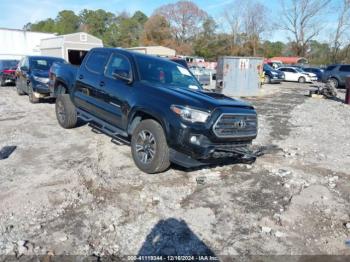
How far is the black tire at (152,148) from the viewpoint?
514 cm

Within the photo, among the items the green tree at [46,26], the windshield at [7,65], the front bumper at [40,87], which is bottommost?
the front bumper at [40,87]

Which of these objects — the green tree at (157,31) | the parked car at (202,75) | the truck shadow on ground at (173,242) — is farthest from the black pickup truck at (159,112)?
the green tree at (157,31)

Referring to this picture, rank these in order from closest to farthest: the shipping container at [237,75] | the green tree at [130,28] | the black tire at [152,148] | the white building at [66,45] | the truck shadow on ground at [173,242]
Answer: the truck shadow on ground at [173,242] → the black tire at [152,148] → the shipping container at [237,75] → the white building at [66,45] → the green tree at [130,28]

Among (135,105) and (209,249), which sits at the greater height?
(135,105)

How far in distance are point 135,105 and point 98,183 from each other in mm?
1382

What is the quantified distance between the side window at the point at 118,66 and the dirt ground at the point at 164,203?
1557 millimetres

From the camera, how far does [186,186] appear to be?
5199 millimetres

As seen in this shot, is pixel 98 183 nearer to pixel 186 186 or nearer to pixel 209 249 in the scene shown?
pixel 186 186

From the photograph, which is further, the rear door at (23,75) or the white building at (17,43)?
the white building at (17,43)

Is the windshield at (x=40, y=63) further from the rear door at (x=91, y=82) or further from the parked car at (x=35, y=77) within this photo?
the rear door at (x=91, y=82)

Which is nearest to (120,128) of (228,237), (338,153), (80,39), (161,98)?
(161,98)

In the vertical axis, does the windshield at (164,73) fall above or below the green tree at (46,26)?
below

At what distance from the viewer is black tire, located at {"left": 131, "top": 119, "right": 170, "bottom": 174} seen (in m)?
5.14

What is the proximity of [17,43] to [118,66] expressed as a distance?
34.3m
